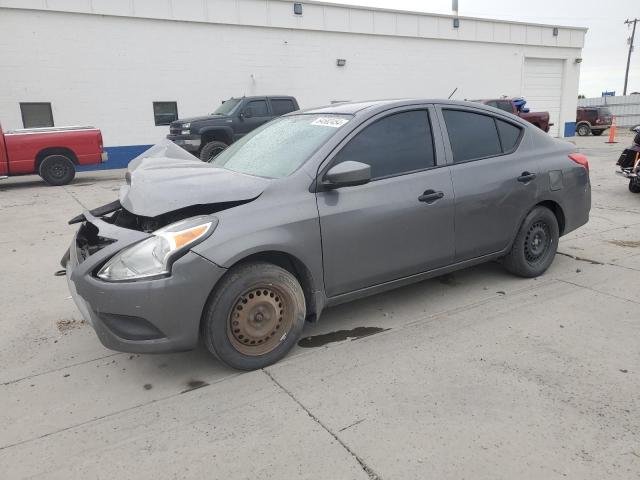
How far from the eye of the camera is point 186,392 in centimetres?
317

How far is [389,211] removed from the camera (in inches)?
149

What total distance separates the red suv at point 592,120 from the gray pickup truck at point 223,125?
21.6m

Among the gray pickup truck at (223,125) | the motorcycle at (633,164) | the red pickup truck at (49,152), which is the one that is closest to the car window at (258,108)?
the gray pickup truck at (223,125)

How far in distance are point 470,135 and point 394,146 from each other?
0.88 metres

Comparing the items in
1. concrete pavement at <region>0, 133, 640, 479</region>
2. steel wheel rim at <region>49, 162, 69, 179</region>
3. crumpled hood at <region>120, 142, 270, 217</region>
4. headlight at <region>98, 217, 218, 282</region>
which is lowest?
concrete pavement at <region>0, 133, 640, 479</region>

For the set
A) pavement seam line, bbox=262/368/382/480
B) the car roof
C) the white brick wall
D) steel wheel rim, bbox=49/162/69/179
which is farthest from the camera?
the white brick wall

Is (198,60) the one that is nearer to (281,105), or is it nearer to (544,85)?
(281,105)

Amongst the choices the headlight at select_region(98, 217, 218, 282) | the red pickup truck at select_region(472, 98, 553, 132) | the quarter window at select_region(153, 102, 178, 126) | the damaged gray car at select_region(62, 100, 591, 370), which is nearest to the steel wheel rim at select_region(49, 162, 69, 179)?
the quarter window at select_region(153, 102, 178, 126)

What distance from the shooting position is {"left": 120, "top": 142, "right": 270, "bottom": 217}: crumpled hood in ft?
10.5

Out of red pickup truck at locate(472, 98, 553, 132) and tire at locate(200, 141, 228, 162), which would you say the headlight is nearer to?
tire at locate(200, 141, 228, 162)

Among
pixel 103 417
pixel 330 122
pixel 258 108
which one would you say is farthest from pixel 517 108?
pixel 103 417

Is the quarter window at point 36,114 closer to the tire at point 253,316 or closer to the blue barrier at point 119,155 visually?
the blue barrier at point 119,155

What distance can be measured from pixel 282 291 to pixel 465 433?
140cm

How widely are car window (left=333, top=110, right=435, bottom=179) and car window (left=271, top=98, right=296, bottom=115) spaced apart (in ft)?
36.1
